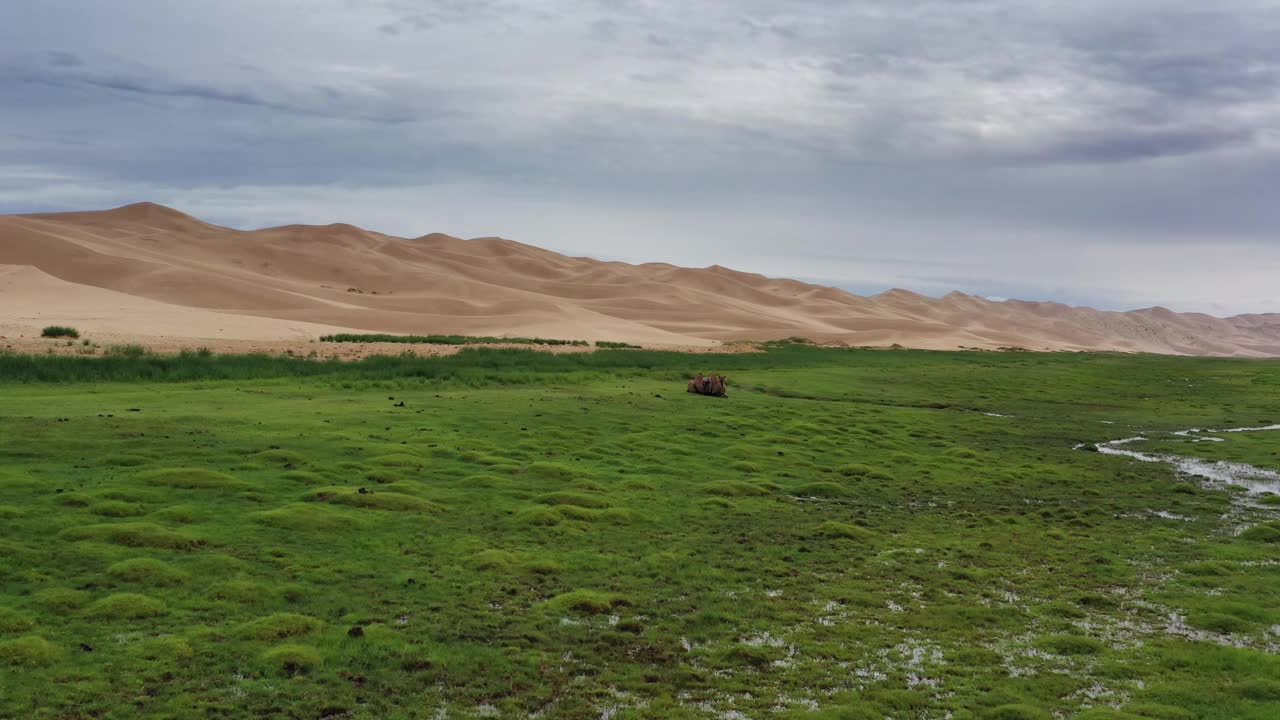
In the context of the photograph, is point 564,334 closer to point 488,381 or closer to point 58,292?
point 58,292

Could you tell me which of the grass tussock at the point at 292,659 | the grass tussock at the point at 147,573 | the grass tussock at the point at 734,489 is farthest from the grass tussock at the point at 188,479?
the grass tussock at the point at 734,489

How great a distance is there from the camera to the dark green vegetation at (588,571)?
34.3 ft

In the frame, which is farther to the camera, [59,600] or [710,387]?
[710,387]

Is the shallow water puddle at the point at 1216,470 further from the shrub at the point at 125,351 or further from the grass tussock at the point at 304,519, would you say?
the shrub at the point at 125,351

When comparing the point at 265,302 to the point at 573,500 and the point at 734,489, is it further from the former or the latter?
the point at 573,500

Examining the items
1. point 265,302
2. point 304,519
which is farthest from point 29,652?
point 265,302

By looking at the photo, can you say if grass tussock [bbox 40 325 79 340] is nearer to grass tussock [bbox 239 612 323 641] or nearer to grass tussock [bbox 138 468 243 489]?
grass tussock [bbox 138 468 243 489]

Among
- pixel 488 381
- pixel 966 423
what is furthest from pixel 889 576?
pixel 488 381

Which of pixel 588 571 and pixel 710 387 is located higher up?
pixel 710 387

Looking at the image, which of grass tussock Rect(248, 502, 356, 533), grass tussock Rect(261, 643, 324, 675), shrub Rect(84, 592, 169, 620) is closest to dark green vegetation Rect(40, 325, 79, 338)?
grass tussock Rect(248, 502, 356, 533)

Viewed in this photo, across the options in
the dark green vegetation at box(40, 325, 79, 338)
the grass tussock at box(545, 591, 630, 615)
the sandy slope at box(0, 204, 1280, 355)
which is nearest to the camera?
the grass tussock at box(545, 591, 630, 615)

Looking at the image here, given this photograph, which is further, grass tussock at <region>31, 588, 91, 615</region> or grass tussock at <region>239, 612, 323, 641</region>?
grass tussock at <region>31, 588, 91, 615</region>

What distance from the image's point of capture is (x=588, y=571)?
49.9 feet

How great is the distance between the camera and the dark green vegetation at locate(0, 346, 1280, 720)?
10469 millimetres
